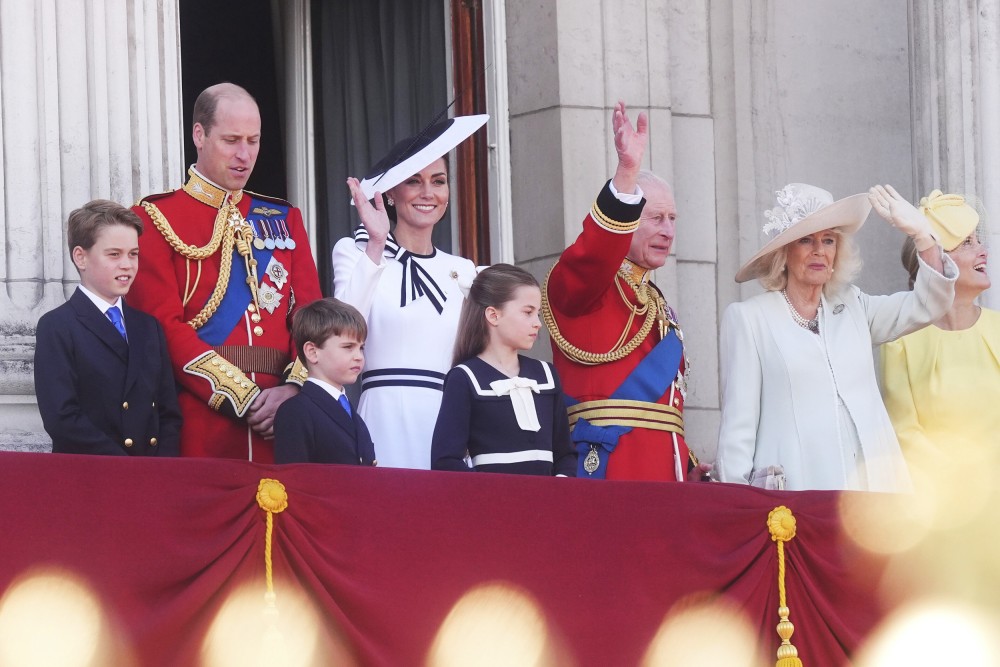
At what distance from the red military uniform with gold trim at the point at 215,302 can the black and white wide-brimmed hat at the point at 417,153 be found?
306 mm

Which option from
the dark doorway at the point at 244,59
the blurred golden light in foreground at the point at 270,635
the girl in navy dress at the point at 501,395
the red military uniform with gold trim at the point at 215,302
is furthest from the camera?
the dark doorway at the point at 244,59

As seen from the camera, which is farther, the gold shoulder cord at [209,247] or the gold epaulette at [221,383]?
the gold shoulder cord at [209,247]

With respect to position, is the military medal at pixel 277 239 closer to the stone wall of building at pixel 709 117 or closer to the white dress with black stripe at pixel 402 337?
the white dress with black stripe at pixel 402 337

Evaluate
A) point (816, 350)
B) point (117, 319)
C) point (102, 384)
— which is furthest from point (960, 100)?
point (102, 384)

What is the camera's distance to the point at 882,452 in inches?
254

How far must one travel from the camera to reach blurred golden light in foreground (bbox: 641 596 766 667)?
5629 mm

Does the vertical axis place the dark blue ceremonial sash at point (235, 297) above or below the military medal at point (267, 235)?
below

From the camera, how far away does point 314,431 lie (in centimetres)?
587

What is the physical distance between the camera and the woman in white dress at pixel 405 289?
6395mm

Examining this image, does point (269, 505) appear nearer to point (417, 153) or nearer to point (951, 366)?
point (417, 153)

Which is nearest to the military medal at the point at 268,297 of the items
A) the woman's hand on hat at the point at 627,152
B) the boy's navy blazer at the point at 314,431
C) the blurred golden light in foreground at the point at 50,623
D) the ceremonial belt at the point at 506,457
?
the boy's navy blazer at the point at 314,431

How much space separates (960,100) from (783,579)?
3.14 metres

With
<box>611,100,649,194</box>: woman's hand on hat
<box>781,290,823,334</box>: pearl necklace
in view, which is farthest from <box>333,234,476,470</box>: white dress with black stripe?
<box>781,290,823,334</box>: pearl necklace

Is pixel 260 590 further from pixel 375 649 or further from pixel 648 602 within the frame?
pixel 648 602
